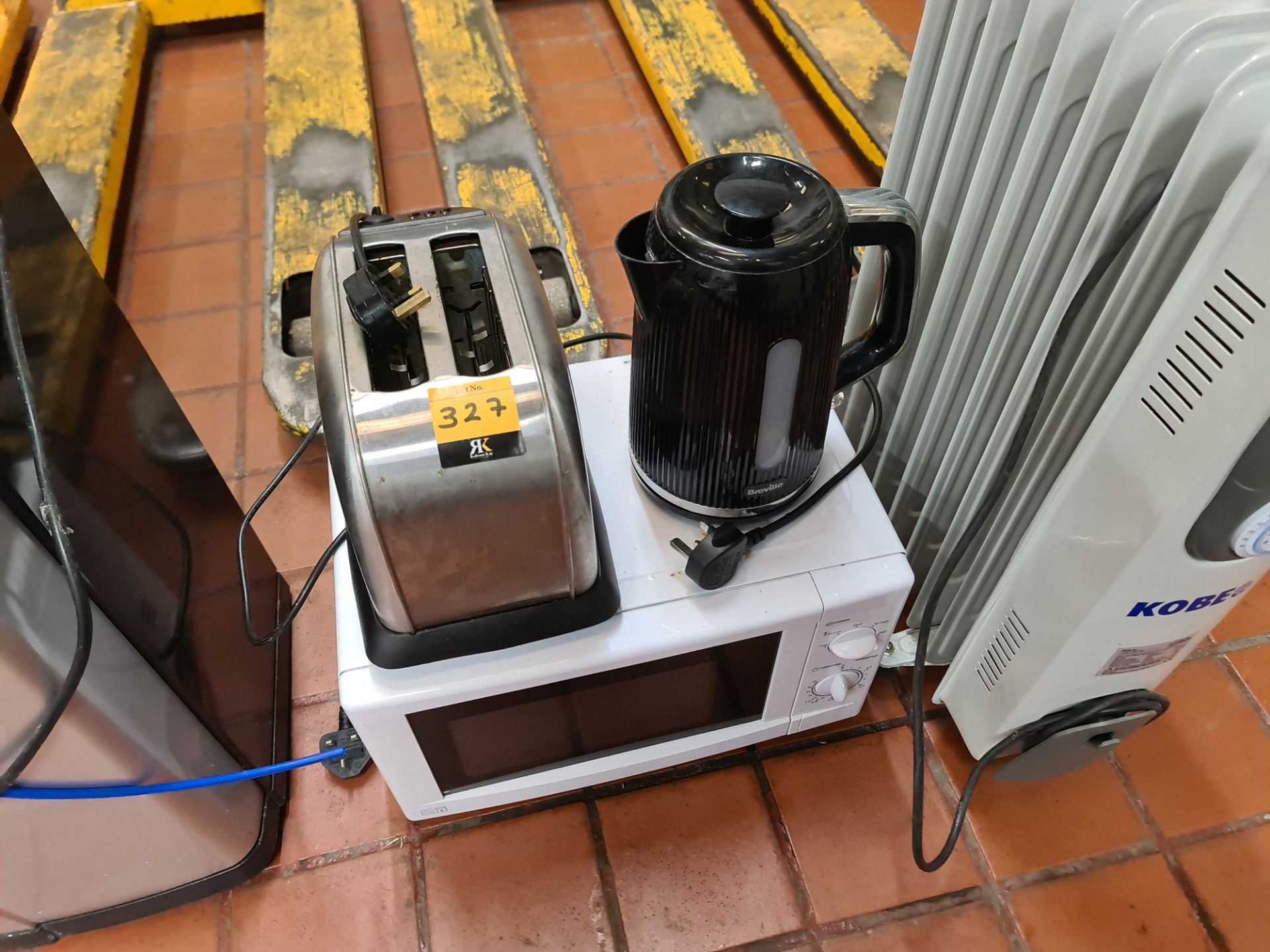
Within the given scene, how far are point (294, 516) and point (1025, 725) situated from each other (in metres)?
0.95

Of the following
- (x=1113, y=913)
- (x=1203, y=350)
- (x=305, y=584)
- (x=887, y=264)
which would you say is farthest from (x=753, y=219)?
(x=1113, y=913)

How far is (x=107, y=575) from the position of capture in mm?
624

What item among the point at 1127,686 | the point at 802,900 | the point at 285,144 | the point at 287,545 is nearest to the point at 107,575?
the point at 287,545

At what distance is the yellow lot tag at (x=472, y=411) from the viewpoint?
535 mm

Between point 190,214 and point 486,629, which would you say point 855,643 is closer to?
point 486,629

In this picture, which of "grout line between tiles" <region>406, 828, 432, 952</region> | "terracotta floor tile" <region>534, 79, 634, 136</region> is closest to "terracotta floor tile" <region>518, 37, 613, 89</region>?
"terracotta floor tile" <region>534, 79, 634, 136</region>

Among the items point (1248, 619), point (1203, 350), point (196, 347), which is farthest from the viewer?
point (196, 347)

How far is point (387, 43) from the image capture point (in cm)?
193

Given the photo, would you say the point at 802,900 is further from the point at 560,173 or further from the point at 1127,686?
the point at 560,173

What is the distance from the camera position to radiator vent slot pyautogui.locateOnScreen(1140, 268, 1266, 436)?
0.49 metres

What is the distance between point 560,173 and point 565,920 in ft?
4.22

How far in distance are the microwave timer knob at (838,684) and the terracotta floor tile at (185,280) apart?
116cm

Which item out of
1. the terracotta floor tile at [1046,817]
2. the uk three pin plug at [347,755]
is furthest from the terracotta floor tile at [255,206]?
the terracotta floor tile at [1046,817]

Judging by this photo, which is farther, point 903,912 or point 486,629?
point 903,912
